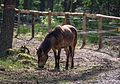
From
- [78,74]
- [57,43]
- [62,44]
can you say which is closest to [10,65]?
[57,43]

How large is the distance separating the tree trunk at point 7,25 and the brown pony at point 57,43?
175 cm

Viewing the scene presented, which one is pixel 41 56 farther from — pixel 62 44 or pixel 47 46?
pixel 62 44

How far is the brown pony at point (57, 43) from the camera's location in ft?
31.6

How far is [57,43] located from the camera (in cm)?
Result: 1011

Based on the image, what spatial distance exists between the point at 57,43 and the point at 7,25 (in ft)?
7.13

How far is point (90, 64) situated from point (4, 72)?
10.1 ft

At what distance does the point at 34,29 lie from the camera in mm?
18531

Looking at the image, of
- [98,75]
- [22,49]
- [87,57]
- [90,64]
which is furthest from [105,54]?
[98,75]

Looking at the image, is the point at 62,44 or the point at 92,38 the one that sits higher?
the point at 62,44

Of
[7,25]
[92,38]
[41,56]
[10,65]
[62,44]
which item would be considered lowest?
[92,38]

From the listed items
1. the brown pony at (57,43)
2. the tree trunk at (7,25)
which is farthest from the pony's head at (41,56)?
the tree trunk at (7,25)

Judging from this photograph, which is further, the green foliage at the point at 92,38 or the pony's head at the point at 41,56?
the green foliage at the point at 92,38

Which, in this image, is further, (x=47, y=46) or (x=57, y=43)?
(x=57, y=43)

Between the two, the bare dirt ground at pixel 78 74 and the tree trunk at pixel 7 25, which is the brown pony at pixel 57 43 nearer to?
the bare dirt ground at pixel 78 74
